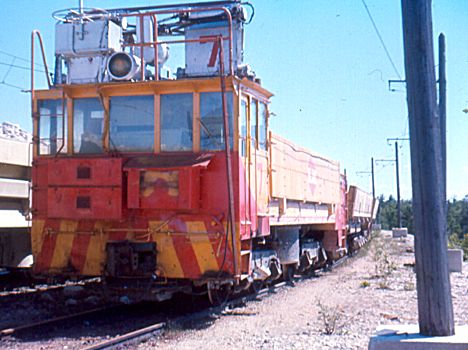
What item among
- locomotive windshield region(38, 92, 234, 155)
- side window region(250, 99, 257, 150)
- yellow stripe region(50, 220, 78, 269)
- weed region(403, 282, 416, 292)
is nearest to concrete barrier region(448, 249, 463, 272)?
weed region(403, 282, 416, 292)

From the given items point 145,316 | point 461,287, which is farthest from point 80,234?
point 461,287

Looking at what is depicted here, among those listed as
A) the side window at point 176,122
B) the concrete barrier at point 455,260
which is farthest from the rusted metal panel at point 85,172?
the concrete barrier at point 455,260

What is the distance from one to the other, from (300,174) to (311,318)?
3.57m

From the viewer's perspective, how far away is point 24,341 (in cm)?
721

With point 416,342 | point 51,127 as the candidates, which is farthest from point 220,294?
point 416,342

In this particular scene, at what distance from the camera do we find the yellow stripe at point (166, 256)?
827 cm

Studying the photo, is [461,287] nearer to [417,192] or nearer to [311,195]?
Result: [311,195]

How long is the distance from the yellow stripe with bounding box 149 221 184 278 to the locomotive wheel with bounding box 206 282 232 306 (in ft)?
2.51

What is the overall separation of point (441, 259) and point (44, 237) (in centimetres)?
586

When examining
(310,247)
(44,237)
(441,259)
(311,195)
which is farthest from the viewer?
(310,247)

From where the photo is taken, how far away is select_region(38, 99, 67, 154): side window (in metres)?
9.13

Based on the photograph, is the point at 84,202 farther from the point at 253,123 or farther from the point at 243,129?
the point at 253,123

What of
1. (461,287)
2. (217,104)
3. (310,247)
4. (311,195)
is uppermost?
(217,104)

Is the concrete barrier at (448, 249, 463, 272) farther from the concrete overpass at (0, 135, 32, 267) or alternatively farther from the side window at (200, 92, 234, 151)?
the concrete overpass at (0, 135, 32, 267)
